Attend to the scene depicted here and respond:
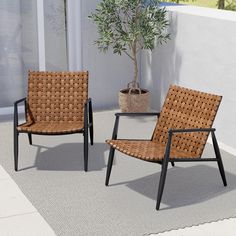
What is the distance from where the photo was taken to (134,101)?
7.29 meters

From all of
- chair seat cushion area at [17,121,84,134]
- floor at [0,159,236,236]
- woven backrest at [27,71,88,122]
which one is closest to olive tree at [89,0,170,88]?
woven backrest at [27,71,88,122]

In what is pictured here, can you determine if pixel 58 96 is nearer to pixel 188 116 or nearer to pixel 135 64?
pixel 188 116

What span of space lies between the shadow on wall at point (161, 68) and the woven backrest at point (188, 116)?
6.47 feet

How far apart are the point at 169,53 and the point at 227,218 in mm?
3393

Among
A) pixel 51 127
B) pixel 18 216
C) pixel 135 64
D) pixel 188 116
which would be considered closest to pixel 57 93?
pixel 51 127

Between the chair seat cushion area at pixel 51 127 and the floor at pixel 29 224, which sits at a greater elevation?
the chair seat cushion area at pixel 51 127

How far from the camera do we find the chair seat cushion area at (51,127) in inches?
209

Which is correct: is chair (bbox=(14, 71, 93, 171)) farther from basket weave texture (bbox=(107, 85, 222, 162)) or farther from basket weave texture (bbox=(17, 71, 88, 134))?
basket weave texture (bbox=(107, 85, 222, 162))

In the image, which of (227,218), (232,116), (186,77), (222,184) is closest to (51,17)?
(186,77)

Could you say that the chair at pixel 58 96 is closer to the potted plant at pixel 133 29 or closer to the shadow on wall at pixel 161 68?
the potted plant at pixel 133 29

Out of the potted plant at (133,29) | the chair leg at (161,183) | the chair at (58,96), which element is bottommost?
the chair leg at (161,183)

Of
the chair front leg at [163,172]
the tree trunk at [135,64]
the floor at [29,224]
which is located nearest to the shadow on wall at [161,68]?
the tree trunk at [135,64]

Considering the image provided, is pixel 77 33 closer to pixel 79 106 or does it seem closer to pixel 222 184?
pixel 79 106

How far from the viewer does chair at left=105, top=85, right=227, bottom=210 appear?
4.58m
